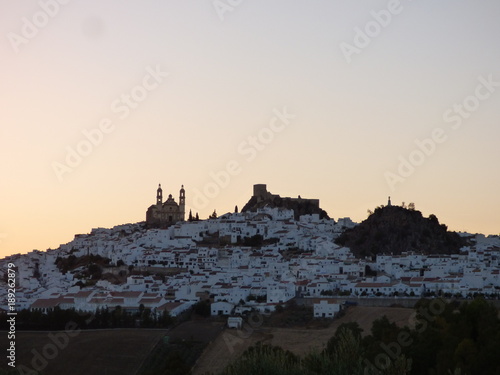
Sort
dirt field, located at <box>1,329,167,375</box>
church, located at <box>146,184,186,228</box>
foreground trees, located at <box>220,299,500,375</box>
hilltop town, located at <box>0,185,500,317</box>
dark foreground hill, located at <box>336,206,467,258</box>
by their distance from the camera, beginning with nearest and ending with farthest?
foreground trees, located at <box>220,299,500,375</box>
dirt field, located at <box>1,329,167,375</box>
hilltop town, located at <box>0,185,500,317</box>
dark foreground hill, located at <box>336,206,467,258</box>
church, located at <box>146,184,186,228</box>

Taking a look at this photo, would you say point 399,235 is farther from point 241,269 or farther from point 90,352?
point 90,352

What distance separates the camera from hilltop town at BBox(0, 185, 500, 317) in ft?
150

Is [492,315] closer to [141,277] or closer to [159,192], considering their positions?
[141,277]

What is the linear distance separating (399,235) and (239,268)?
11.0 meters

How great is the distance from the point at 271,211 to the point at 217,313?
2675cm

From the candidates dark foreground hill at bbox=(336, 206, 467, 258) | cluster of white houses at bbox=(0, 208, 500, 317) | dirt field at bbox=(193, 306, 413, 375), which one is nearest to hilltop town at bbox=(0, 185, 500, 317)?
cluster of white houses at bbox=(0, 208, 500, 317)

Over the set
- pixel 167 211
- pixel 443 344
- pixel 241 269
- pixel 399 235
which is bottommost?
pixel 443 344

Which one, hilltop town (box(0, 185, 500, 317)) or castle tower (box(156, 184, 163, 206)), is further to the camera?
castle tower (box(156, 184, 163, 206))

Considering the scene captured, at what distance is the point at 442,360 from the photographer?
22.0 metres

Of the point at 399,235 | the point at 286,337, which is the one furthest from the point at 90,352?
the point at 399,235

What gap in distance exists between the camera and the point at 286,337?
39375mm

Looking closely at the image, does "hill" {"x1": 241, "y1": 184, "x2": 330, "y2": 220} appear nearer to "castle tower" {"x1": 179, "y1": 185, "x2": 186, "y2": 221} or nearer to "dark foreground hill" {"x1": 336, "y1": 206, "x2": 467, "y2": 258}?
"castle tower" {"x1": 179, "y1": 185, "x2": 186, "y2": 221}

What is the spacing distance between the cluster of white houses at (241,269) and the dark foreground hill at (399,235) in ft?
5.00

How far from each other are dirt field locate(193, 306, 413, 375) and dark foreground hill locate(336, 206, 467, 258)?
16.2m
